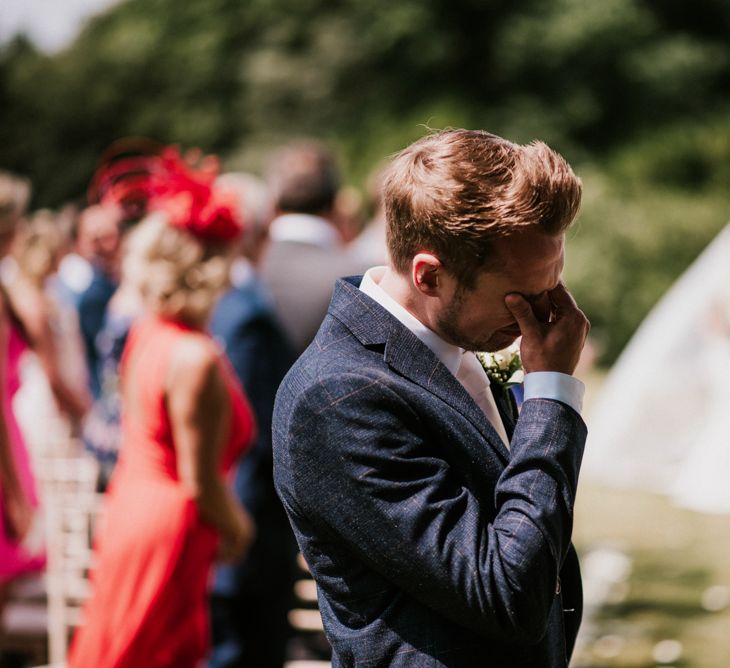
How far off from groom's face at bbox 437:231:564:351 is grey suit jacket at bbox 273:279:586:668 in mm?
66

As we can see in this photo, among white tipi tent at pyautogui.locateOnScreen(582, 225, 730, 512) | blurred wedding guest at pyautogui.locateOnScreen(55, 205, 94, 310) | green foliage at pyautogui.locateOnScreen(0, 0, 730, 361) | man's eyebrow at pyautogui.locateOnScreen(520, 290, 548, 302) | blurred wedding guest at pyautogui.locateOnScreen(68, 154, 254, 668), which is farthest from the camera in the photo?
green foliage at pyautogui.locateOnScreen(0, 0, 730, 361)

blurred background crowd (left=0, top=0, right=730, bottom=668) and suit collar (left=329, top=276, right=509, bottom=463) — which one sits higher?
blurred background crowd (left=0, top=0, right=730, bottom=668)

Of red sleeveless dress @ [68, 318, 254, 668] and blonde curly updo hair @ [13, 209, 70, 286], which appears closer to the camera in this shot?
red sleeveless dress @ [68, 318, 254, 668]

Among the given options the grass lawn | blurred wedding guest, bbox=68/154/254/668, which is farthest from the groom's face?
the grass lawn

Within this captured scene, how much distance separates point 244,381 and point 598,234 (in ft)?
58.6

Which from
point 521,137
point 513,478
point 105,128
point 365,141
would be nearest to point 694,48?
point 521,137

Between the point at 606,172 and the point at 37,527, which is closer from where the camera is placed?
the point at 37,527

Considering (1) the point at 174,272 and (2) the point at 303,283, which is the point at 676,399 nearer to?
(2) the point at 303,283

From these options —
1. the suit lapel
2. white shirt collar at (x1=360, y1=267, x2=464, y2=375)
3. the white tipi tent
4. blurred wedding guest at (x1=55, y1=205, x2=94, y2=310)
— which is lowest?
the suit lapel

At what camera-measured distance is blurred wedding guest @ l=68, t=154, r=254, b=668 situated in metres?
3.52

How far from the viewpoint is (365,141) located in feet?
95.1

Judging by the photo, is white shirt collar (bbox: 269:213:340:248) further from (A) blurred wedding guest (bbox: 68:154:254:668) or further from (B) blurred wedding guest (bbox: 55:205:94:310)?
(B) blurred wedding guest (bbox: 55:205:94:310)

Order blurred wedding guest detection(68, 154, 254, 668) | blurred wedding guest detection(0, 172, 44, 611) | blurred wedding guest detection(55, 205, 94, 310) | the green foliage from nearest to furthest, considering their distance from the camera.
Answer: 1. blurred wedding guest detection(68, 154, 254, 668)
2. blurred wedding guest detection(0, 172, 44, 611)
3. blurred wedding guest detection(55, 205, 94, 310)
4. the green foliage

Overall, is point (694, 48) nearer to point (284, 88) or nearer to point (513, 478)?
point (284, 88)
